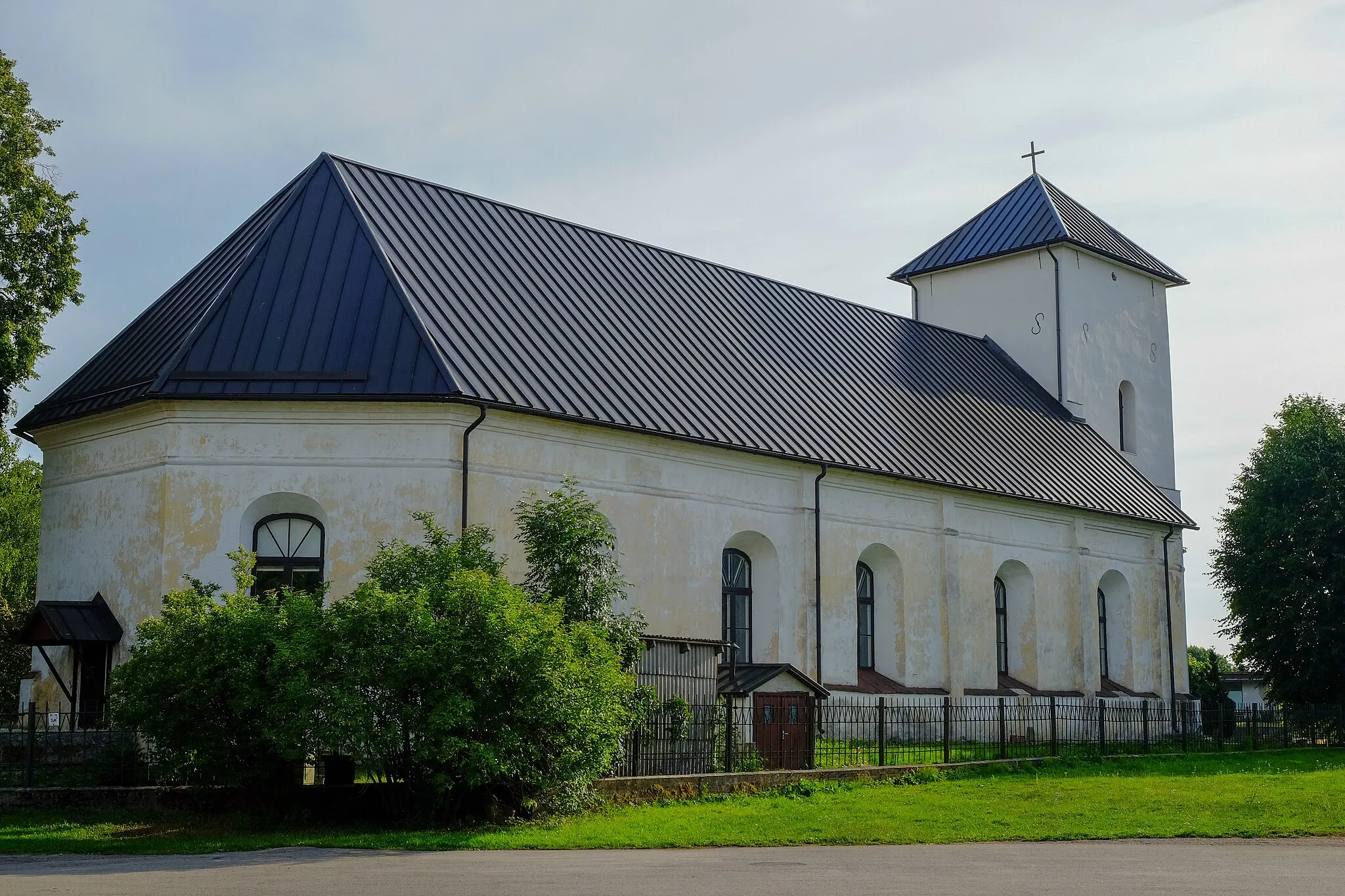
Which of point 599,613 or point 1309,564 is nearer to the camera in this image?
point 599,613

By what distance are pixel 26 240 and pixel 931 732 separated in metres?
20.4

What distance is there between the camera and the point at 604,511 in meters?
26.2

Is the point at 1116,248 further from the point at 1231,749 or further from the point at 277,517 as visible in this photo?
the point at 277,517

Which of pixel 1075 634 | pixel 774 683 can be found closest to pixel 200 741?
pixel 774 683

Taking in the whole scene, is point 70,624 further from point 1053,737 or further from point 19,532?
point 19,532

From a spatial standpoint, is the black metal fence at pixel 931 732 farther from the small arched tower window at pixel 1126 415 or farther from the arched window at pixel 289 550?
the small arched tower window at pixel 1126 415

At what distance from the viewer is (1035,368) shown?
42.4m

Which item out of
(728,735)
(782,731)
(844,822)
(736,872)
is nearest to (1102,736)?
(782,731)

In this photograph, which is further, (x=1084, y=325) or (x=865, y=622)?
(x=1084, y=325)

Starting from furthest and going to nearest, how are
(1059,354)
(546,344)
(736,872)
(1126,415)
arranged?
(1126,415)
(1059,354)
(546,344)
(736,872)

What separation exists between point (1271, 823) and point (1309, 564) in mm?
26359

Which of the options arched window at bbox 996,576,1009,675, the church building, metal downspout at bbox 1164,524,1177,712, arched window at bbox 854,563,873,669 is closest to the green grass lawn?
the church building

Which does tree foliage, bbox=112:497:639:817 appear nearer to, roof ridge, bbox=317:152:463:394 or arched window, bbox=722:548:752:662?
roof ridge, bbox=317:152:463:394

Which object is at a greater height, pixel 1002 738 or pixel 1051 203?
pixel 1051 203
